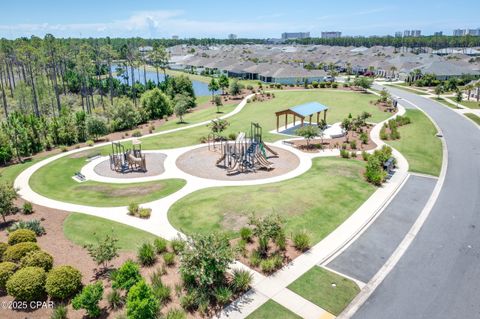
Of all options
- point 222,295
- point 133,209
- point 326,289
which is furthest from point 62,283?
point 326,289

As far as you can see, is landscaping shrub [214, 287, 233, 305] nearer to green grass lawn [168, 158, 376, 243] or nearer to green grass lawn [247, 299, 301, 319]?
green grass lawn [247, 299, 301, 319]

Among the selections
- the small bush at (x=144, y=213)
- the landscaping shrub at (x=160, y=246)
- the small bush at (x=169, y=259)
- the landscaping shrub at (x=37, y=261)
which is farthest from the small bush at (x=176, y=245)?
the landscaping shrub at (x=37, y=261)

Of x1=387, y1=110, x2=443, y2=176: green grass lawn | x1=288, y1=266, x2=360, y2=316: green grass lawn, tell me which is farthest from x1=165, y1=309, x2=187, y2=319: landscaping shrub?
x1=387, y1=110, x2=443, y2=176: green grass lawn

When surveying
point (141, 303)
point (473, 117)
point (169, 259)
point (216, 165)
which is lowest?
point (169, 259)

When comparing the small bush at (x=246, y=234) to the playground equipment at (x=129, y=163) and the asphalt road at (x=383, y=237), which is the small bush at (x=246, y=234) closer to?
the asphalt road at (x=383, y=237)

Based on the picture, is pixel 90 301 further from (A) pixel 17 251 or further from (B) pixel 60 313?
(A) pixel 17 251

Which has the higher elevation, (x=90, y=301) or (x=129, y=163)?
(x=129, y=163)

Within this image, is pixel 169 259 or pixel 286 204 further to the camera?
pixel 286 204

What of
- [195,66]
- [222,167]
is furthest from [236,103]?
[195,66]
